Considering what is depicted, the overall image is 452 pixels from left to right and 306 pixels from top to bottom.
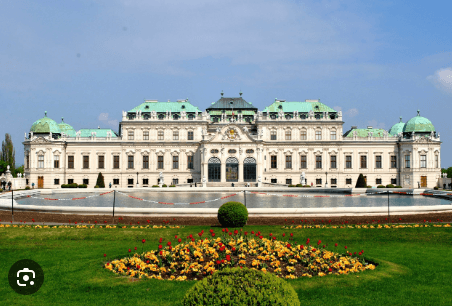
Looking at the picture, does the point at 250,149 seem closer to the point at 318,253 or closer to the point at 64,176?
the point at 64,176

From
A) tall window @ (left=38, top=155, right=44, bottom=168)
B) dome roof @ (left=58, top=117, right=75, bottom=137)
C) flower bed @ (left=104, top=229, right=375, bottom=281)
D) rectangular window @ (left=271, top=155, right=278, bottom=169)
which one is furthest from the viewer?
dome roof @ (left=58, top=117, right=75, bottom=137)

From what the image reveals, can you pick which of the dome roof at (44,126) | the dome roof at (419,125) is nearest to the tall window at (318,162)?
the dome roof at (419,125)

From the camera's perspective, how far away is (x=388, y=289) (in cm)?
937

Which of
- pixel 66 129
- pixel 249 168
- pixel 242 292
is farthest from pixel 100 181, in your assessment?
pixel 242 292

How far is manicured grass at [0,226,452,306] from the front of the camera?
873 cm

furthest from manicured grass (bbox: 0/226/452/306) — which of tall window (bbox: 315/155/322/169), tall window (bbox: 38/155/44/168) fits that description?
tall window (bbox: 38/155/44/168)

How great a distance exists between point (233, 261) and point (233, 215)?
7.86 meters

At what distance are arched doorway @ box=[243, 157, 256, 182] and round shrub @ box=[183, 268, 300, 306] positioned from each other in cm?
6262

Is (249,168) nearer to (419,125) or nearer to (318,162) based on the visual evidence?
(318,162)

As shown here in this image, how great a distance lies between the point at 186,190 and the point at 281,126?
24.5 meters

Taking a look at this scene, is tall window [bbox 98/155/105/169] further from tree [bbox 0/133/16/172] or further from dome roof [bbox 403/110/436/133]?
dome roof [bbox 403/110/436/133]

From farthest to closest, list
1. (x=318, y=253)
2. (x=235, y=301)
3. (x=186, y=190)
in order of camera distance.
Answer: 1. (x=186, y=190)
2. (x=318, y=253)
3. (x=235, y=301)

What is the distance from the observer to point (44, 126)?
2785 inches

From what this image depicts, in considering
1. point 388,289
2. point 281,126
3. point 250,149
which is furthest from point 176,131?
point 388,289
